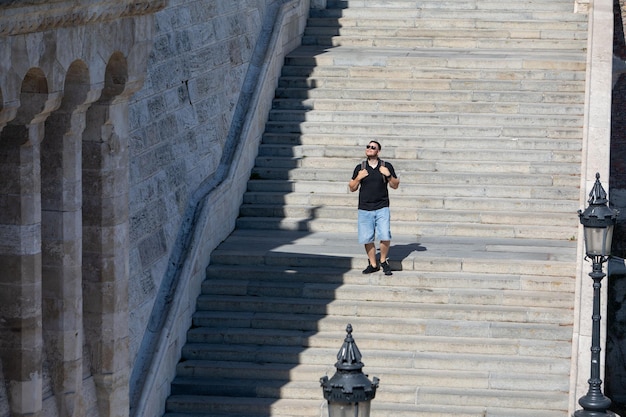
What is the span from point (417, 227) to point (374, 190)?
2103 mm

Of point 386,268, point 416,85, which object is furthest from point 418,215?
point 416,85

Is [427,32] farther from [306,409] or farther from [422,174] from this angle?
[306,409]

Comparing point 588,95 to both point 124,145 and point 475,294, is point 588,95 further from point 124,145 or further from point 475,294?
point 124,145

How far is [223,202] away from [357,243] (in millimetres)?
1775

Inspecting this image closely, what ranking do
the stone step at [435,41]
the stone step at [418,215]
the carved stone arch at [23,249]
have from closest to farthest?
the carved stone arch at [23,249], the stone step at [418,215], the stone step at [435,41]

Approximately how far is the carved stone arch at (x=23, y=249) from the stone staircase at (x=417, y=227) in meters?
6.57

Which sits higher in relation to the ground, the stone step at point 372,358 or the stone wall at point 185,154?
the stone wall at point 185,154

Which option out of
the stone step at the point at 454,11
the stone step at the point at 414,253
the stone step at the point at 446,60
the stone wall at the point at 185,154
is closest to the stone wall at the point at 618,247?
the stone step at the point at 446,60

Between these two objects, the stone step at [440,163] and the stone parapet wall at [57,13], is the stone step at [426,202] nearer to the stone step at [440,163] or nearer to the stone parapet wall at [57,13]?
the stone step at [440,163]

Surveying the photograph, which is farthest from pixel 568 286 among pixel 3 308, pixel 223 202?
pixel 3 308

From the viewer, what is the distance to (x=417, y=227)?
20203 mm

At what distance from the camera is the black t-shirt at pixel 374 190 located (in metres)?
18.2

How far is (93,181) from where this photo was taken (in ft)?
37.3

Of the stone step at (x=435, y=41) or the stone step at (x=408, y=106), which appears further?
the stone step at (x=435, y=41)
